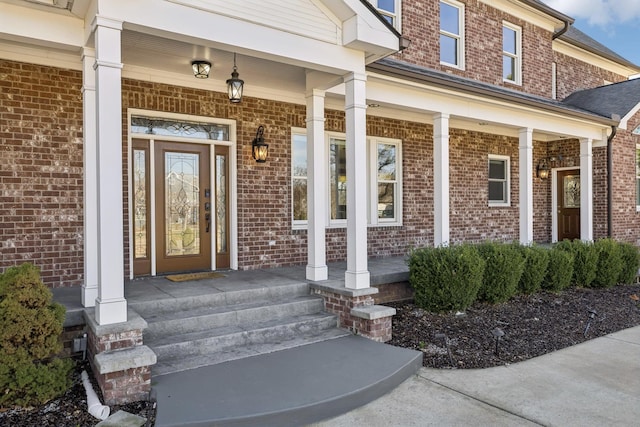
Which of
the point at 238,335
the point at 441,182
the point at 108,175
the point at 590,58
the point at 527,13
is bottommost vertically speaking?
the point at 238,335

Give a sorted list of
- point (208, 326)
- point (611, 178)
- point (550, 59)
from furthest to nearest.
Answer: point (550, 59), point (611, 178), point (208, 326)

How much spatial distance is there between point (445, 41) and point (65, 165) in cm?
804

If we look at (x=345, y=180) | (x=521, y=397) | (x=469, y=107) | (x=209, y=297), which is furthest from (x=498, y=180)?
(x=209, y=297)

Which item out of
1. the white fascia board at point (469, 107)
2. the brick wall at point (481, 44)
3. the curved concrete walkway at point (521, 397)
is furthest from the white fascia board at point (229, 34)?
the brick wall at point (481, 44)

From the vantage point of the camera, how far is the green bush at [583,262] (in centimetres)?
825

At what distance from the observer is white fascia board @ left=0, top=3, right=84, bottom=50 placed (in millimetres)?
4062

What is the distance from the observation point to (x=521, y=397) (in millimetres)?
3926

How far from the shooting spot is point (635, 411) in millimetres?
3674

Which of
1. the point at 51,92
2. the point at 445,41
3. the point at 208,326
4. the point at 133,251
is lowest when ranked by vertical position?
the point at 208,326

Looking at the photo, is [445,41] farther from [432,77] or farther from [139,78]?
[139,78]

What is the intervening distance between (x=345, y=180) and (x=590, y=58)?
10.4 meters

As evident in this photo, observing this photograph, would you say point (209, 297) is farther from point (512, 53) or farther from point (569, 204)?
point (569, 204)

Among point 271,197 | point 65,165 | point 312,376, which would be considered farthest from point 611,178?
point 65,165

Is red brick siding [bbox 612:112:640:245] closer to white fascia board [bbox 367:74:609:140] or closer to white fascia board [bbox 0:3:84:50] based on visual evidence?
white fascia board [bbox 367:74:609:140]
